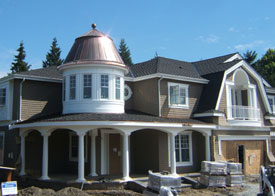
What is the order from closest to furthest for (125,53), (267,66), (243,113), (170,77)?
(170,77) → (243,113) → (267,66) → (125,53)

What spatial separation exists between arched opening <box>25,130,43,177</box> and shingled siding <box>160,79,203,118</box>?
7.34 metres

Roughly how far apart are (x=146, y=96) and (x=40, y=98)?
6151 mm

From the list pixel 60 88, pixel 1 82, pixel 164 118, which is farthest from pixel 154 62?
pixel 1 82

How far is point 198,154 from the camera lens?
20.7 m

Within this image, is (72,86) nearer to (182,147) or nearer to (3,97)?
(3,97)

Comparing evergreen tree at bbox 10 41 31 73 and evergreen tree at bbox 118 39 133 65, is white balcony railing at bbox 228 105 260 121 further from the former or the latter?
evergreen tree at bbox 118 39 133 65

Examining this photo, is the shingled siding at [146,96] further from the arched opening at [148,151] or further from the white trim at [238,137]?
the white trim at [238,137]

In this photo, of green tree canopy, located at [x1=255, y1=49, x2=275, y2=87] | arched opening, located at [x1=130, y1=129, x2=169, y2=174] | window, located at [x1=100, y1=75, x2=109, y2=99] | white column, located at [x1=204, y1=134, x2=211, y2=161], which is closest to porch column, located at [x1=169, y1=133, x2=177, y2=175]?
arched opening, located at [x1=130, y1=129, x2=169, y2=174]

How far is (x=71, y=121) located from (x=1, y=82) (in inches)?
258

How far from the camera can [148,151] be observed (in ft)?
64.3

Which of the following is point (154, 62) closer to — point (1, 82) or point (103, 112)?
point (103, 112)

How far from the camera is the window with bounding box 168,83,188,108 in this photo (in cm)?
2002

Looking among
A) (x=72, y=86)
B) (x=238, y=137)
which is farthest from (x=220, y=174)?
(x=72, y=86)

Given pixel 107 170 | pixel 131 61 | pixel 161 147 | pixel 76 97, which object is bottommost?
pixel 107 170
